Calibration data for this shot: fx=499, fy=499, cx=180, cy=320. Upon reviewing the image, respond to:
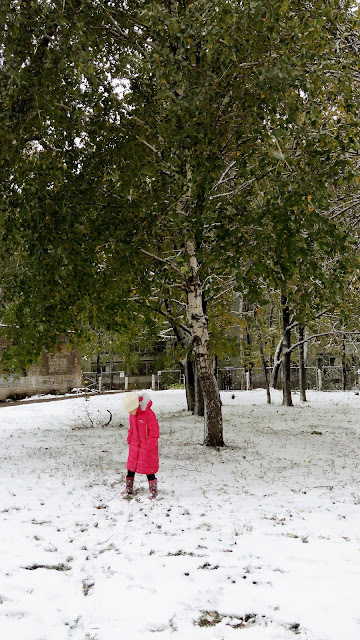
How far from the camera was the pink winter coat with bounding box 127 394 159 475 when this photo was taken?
6.84 metres

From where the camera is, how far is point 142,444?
6867 millimetres

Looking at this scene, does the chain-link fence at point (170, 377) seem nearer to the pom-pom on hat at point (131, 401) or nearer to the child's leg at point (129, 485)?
the child's leg at point (129, 485)

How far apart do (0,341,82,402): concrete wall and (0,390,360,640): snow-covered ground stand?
15177 millimetres

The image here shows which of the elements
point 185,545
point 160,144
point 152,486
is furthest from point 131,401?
point 160,144

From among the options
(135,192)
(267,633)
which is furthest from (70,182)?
(267,633)

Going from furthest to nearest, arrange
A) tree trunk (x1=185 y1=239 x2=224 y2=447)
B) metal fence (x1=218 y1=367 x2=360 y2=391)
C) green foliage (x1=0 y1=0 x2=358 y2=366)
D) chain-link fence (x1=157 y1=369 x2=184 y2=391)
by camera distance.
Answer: chain-link fence (x1=157 y1=369 x2=184 y2=391)
metal fence (x1=218 y1=367 x2=360 y2=391)
tree trunk (x1=185 y1=239 x2=224 y2=447)
green foliage (x1=0 y1=0 x2=358 y2=366)

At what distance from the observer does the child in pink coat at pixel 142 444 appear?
682 centimetres

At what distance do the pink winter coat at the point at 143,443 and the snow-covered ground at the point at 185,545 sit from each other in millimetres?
441

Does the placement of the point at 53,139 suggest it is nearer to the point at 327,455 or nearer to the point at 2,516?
the point at 2,516

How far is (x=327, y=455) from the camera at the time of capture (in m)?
9.98

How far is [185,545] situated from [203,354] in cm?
553

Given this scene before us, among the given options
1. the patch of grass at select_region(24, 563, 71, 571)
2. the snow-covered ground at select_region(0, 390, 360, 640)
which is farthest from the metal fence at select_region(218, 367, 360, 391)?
the patch of grass at select_region(24, 563, 71, 571)

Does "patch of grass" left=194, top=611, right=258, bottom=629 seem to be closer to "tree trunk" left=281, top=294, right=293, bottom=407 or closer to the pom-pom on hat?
the pom-pom on hat

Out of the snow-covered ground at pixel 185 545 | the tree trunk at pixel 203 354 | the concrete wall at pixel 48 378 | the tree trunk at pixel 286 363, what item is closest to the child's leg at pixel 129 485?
the snow-covered ground at pixel 185 545
